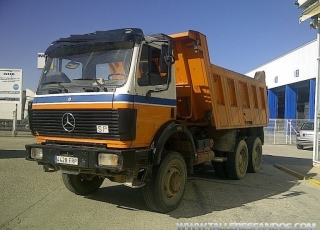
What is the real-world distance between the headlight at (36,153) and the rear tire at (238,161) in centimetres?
508

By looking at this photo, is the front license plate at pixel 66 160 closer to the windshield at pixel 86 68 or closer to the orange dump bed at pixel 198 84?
the windshield at pixel 86 68

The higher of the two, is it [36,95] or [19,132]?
[36,95]

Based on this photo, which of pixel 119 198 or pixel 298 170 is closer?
pixel 119 198

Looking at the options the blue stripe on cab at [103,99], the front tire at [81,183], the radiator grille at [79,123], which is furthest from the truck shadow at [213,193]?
the blue stripe on cab at [103,99]

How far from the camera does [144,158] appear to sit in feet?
16.4

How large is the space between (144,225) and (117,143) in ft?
4.43

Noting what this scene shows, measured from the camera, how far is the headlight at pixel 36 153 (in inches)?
213

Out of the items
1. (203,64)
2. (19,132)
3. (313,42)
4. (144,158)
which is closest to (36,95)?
(144,158)

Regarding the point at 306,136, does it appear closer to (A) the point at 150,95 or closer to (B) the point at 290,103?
(A) the point at 150,95

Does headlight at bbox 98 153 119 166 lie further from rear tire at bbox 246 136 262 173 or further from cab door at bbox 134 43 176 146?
rear tire at bbox 246 136 262 173

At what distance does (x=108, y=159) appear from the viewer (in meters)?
4.71

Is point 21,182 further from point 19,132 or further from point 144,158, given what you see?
point 19,132

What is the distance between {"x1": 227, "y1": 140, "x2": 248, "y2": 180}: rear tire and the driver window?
401 centimetres

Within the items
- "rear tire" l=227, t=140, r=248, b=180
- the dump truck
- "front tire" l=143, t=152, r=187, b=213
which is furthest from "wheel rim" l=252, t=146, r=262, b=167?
"front tire" l=143, t=152, r=187, b=213
